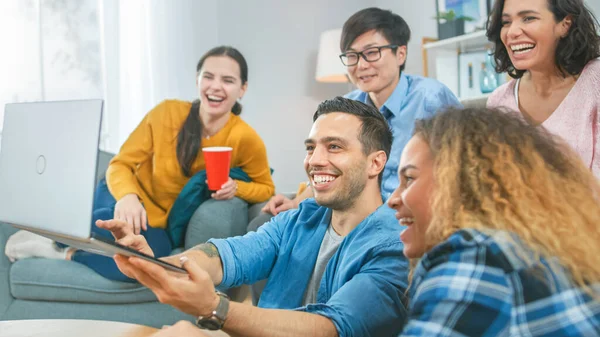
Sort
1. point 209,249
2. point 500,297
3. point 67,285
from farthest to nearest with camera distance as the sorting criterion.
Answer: point 67,285, point 209,249, point 500,297

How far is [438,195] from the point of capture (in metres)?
0.91

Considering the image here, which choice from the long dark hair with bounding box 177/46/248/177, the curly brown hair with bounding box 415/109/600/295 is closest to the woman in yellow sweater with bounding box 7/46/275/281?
the long dark hair with bounding box 177/46/248/177

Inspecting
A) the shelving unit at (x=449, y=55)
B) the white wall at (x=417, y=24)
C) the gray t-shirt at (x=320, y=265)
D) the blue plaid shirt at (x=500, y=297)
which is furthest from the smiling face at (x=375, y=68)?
the white wall at (x=417, y=24)

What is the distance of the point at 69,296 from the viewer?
2.29 m

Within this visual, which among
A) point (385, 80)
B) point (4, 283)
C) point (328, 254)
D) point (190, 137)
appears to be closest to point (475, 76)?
point (385, 80)

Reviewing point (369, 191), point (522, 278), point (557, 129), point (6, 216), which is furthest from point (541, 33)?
point (6, 216)

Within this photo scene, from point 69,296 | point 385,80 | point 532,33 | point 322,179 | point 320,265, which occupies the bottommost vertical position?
point 69,296

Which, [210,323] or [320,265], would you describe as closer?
[210,323]

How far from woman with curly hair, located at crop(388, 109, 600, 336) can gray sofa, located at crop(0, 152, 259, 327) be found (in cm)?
154

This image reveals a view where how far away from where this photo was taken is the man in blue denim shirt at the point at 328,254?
4.02 feet

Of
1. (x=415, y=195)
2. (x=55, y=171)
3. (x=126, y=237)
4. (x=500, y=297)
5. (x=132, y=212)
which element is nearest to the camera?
(x=500, y=297)

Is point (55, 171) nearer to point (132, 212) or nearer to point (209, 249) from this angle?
point (209, 249)

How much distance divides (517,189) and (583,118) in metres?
1.10

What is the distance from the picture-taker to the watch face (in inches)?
44.7
